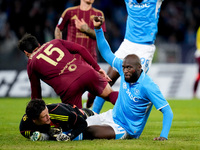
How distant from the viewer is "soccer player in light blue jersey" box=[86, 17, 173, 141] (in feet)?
18.2

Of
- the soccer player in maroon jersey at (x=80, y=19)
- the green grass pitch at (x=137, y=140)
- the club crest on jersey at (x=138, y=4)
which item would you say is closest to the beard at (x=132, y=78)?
the green grass pitch at (x=137, y=140)

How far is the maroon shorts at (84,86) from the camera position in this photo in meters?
6.61

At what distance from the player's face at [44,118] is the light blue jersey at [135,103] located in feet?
3.24

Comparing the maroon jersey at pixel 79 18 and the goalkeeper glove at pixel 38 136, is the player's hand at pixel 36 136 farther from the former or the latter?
the maroon jersey at pixel 79 18

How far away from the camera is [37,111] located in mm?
5406

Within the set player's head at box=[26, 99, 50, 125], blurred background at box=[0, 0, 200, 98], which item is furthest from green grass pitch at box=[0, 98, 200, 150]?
blurred background at box=[0, 0, 200, 98]

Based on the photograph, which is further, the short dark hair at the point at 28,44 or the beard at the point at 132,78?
the short dark hair at the point at 28,44

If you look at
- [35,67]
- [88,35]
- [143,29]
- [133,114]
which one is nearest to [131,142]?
[133,114]

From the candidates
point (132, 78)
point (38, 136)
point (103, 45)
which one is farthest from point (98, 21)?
point (38, 136)

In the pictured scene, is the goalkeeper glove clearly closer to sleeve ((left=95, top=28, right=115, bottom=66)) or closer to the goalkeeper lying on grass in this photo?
the goalkeeper lying on grass

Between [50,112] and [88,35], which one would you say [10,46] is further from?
[50,112]

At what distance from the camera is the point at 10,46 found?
571 inches

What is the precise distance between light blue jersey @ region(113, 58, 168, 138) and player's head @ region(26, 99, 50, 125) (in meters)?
1.02

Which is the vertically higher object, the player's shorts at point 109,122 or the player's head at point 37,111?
the player's head at point 37,111
